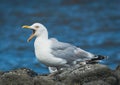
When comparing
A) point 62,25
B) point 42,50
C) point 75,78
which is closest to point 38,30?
point 42,50

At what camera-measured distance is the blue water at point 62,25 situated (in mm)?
24798

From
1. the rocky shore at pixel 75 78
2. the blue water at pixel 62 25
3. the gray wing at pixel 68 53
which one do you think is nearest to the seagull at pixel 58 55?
the gray wing at pixel 68 53

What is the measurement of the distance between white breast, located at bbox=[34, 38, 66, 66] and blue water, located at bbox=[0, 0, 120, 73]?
31.5 feet

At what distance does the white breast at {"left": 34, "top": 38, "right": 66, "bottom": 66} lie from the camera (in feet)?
37.2

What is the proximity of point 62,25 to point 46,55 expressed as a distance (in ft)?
61.0

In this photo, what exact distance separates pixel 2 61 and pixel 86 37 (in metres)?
5.59

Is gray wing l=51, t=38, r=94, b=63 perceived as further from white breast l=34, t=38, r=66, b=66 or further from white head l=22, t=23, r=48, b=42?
white head l=22, t=23, r=48, b=42

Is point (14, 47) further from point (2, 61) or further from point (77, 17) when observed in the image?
point (77, 17)

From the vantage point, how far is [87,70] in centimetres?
1005

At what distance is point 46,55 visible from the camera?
11336 mm

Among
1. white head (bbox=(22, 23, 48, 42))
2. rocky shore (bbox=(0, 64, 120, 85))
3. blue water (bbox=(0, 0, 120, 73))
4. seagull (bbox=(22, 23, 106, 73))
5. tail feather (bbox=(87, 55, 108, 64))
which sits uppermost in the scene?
blue water (bbox=(0, 0, 120, 73))

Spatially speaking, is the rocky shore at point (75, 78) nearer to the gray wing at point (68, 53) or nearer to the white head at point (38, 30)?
the gray wing at point (68, 53)

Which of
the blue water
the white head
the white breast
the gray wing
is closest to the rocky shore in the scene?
the white breast

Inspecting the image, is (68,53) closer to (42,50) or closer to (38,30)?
(42,50)
